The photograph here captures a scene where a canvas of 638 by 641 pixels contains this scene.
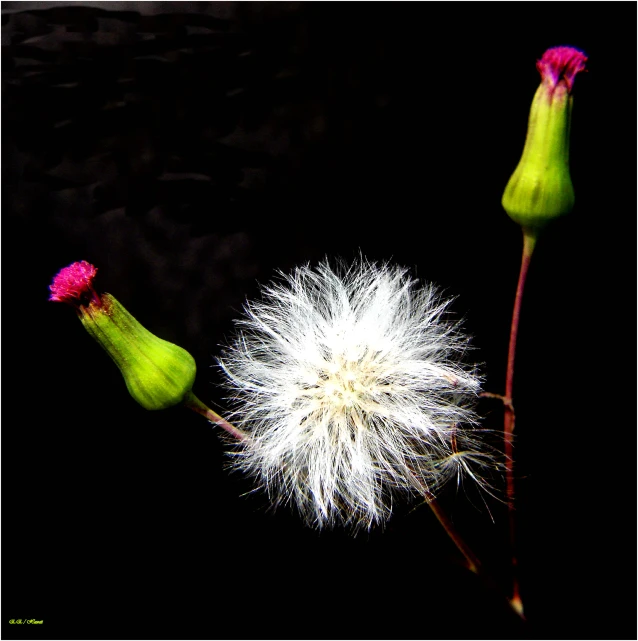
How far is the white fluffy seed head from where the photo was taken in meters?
0.55

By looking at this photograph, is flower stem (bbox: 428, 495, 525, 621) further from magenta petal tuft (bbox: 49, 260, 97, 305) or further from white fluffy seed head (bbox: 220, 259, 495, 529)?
magenta petal tuft (bbox: 49, 260, 97, 305)

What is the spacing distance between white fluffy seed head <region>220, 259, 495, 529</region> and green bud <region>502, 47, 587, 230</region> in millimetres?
135

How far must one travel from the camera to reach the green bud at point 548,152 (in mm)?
469

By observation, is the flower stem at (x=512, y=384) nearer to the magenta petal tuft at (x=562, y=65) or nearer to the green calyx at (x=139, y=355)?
the magenta petal tuft at (x=562, y=65)

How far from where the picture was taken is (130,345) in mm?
491

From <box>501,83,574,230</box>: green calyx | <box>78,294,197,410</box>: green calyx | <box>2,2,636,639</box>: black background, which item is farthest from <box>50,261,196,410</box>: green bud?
<box>501,83,574,230</box>: green calyx

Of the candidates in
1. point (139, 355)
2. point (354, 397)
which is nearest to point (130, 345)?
point (139, 355)

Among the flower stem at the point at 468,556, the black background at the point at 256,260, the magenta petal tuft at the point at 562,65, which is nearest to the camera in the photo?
the magenta petal tuft at the point at 562,65

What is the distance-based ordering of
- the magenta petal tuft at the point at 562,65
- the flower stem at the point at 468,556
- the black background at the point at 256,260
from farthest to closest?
the black background at the point at 256,260, the flower stem at the point at 468,556, the magenta petal tuft at the point at 562,65

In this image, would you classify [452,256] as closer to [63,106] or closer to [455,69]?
[455,69]

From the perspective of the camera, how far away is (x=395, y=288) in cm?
60

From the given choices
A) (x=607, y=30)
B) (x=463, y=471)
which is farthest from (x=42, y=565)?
(x=607, y=30)

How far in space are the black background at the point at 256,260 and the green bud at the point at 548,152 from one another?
195mm

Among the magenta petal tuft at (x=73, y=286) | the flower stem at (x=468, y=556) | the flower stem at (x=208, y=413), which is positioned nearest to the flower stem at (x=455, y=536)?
the flower stem at (x=468, y=556)
